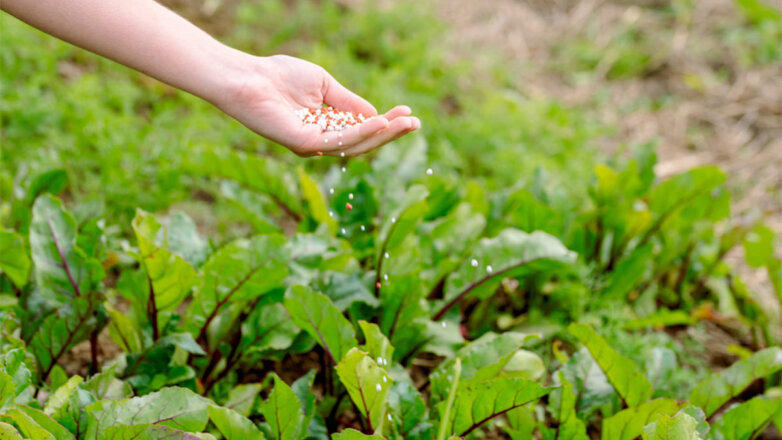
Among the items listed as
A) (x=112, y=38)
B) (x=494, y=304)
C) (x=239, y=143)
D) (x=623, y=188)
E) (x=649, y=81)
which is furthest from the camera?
(x=649, y=81)

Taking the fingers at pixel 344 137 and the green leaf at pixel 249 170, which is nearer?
the fingers at pixel 344 137

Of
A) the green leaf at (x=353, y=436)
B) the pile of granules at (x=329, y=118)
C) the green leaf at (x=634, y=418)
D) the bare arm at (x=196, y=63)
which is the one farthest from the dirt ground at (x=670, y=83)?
the green leaf at (x=353, y=436)

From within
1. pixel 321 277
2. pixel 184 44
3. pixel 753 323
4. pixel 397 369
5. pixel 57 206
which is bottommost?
pixel 753 323

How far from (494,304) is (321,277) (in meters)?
0.75

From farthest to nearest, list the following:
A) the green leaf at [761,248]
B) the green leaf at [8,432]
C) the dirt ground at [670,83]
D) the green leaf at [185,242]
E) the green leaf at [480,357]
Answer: the dirt ground at [670,83], the green leaf at [761,248], the green leaf at [185,242], the green leaf at [480,357], the green leaf at [8,432]

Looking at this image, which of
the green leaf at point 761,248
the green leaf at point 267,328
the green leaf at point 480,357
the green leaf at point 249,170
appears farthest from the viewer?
the green leaf at point 761,248

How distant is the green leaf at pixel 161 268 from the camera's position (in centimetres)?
177

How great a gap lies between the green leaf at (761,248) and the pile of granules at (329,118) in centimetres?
167

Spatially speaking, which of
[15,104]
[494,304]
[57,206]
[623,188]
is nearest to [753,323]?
[623,188]

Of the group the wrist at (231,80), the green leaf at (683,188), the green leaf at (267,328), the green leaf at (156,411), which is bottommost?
the green leaf at (267,328)

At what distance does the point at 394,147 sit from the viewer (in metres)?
2.71

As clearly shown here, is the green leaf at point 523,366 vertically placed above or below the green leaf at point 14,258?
below

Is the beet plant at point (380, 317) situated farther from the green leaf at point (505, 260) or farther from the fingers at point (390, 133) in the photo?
Answer: the fingers at point (390, 133)

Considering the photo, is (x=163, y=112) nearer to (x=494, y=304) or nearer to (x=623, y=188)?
(x=494, y=304)
